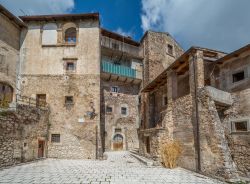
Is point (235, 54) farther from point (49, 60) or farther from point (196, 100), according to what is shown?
point (49, 60)

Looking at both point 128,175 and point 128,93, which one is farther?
point 128,93

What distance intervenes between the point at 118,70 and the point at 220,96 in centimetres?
1154

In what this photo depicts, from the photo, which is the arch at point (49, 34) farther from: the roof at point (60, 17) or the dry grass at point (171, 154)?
the dry grass at point (171, 154)

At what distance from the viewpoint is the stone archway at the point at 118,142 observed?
63.0ft

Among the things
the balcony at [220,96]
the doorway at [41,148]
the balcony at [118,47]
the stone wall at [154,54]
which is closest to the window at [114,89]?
the stone wall at [154,54]

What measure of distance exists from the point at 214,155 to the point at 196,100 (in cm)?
291

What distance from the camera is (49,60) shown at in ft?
53.7

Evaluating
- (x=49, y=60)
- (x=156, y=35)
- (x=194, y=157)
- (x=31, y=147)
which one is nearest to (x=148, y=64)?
(x=156, y=35)

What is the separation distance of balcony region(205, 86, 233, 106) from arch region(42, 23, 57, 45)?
517 inches

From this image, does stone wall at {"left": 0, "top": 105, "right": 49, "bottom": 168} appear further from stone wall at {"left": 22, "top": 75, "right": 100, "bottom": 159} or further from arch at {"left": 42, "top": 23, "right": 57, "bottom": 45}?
arch at {"left": 42, "top": 23, "right": 57, "bottom": 45}

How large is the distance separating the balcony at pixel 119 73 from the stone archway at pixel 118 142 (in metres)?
5.95

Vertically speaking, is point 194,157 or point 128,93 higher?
point 128,93

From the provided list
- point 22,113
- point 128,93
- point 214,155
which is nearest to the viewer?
point 214,155

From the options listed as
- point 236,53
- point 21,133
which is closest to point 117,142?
point 21,133
